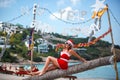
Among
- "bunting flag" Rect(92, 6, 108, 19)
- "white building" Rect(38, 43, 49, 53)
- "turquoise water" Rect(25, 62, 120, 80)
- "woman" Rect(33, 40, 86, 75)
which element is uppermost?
"bunting flag" Rect(92, 6, 108, 19)

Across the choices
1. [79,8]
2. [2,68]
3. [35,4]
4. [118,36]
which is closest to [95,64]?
[118,36]

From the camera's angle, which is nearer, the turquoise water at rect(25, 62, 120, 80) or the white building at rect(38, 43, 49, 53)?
the turquoise water at rect(25, 62, 120, 80)

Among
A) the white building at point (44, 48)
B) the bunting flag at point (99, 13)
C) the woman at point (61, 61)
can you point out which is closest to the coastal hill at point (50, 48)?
the white building at point (44, 48)

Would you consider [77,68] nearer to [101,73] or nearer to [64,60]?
[64,60]

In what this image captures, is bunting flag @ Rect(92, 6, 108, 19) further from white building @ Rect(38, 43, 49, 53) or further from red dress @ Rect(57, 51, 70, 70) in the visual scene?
white building @ Rect(38, 43, 49, 53)

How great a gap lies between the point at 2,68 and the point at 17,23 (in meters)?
0.69

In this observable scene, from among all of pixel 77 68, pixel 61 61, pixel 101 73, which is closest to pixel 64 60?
pixel 61 61

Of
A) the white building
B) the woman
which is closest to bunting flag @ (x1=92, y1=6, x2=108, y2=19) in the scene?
the woman

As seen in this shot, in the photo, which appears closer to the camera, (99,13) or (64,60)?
(64,60)

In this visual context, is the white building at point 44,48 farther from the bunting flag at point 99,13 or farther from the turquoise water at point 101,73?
the bunting flag at point 99,13

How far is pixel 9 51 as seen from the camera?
14.0ft

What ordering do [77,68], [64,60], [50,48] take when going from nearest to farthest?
[77,68] < [64,60] < [50,48]

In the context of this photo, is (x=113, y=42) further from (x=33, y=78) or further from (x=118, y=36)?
(x=33, y=78)

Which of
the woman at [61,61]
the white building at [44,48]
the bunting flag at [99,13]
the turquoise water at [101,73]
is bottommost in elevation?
the turquoise water at [101,73]
